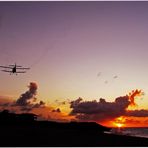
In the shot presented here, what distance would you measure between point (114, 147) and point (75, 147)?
3.91 meters

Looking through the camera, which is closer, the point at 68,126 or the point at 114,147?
the point at 114,147

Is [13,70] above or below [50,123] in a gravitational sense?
above

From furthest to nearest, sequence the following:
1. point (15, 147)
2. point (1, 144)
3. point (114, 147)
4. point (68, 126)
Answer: point (68, 126)
point (114, 147)
point (1, 144)
point (15, 147)

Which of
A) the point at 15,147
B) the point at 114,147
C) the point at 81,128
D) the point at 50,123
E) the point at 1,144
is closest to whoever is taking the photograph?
the point at 15,147

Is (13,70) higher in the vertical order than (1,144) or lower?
higher

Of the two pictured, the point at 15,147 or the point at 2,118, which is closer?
the point at 15,147

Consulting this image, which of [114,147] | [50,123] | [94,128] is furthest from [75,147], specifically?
[50,123]

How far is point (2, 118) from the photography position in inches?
2265

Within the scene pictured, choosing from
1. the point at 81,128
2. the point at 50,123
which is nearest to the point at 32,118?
the point at 50,123

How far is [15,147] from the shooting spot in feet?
76.0

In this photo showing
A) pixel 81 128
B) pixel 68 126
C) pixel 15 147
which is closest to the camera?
pixel 15 147

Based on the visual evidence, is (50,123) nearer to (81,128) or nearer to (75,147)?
(81,128)

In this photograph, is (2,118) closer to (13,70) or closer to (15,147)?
(13,70)

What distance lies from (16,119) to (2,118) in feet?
9.09
